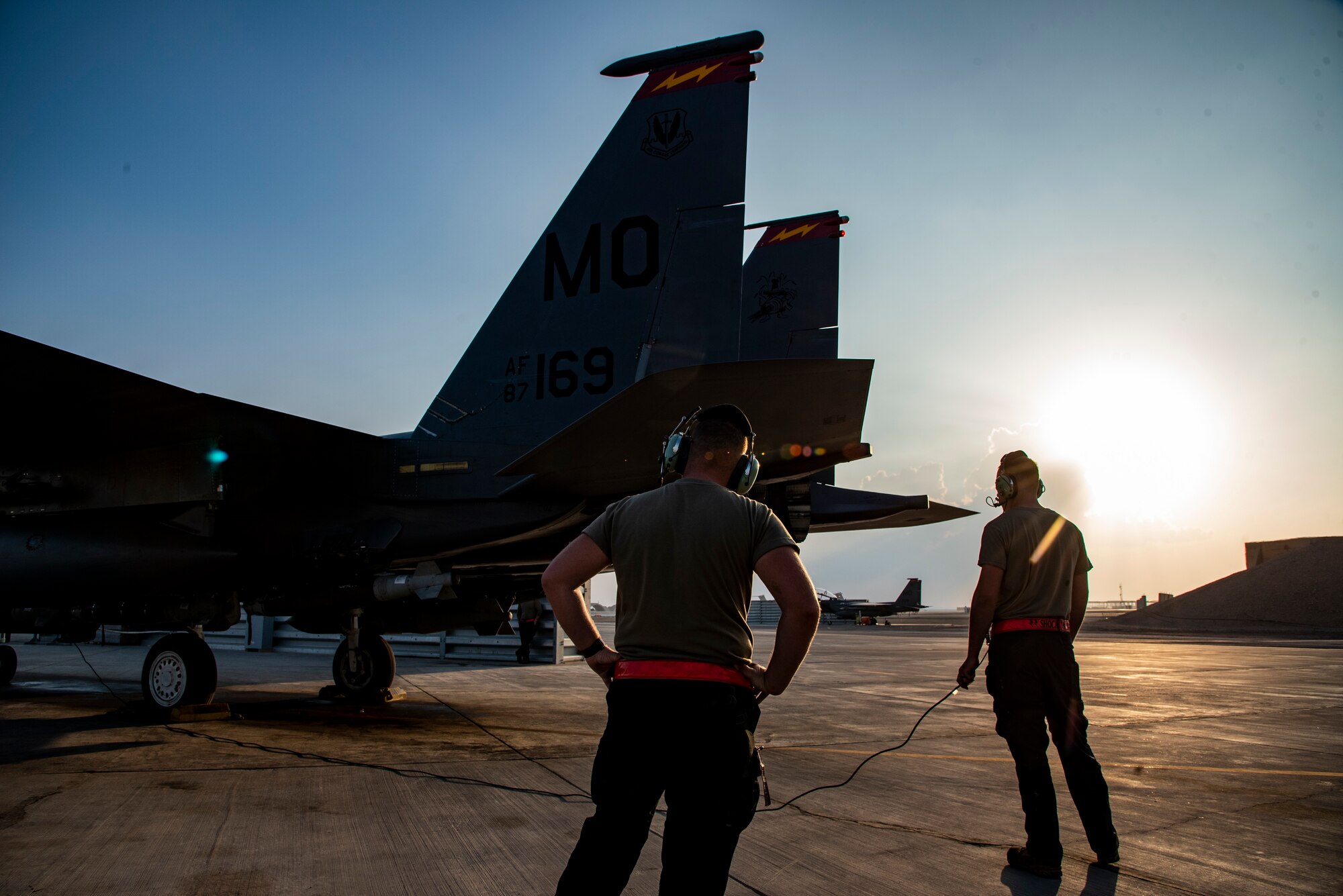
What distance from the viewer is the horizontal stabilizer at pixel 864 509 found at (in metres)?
8.61

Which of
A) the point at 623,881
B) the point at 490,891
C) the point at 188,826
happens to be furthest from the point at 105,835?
the point at 623,881

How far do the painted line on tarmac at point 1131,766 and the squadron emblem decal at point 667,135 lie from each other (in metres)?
5.12

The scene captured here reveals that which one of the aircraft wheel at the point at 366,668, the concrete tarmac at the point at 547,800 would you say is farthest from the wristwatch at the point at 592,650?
the aircraft wheel at the point at 366,668

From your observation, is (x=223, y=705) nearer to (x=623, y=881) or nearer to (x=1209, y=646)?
(x=623, y=881)

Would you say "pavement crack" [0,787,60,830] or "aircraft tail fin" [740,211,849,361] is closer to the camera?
"pavement crack" [0,787,60,830]

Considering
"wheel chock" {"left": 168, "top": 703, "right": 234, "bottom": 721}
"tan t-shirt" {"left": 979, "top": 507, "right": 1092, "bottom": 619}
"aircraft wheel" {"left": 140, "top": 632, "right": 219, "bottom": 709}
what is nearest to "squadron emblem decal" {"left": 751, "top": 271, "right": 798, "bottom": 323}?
"tan t-shirt" {"left": 979, "top": 507, "right": 1092, "bottom": 619}

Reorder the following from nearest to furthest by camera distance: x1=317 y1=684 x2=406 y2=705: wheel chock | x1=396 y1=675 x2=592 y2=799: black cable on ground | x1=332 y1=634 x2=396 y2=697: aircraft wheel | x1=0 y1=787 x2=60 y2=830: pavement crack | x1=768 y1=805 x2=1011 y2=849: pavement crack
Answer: x1=768 y1=805 x2=1011 y2=849: pavement crack, x1=0 y1=787 x2=60 y2=830: pavement crack, x1=396 y1=675 x2=592 y2=799: black cable on ground, x1=317 y1=684 x2=406 y2=705: wheel chock, x1=332 y1=634 x2=396 y2=697: aircraft wheel

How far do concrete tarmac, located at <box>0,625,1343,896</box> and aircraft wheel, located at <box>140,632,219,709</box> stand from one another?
342 mm

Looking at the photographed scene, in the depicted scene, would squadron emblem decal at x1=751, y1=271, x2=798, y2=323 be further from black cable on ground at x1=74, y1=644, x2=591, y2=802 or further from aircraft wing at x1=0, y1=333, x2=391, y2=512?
black cable on ground at x1=74, y1=644, x2=591, y2=802

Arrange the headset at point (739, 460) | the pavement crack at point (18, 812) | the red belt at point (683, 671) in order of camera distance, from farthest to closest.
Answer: the pavement crack at point (18, 812), the headset at point (739, 460), the red belt at point (683, 671)

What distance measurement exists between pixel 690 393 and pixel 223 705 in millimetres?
6008

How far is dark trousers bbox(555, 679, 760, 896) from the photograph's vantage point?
76.0 inches

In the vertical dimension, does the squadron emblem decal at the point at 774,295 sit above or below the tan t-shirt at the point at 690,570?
above

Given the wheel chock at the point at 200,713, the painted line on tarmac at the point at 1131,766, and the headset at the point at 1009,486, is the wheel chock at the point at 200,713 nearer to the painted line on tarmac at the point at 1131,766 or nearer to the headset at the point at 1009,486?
the painted line on tarmac at the point at 1131,766
